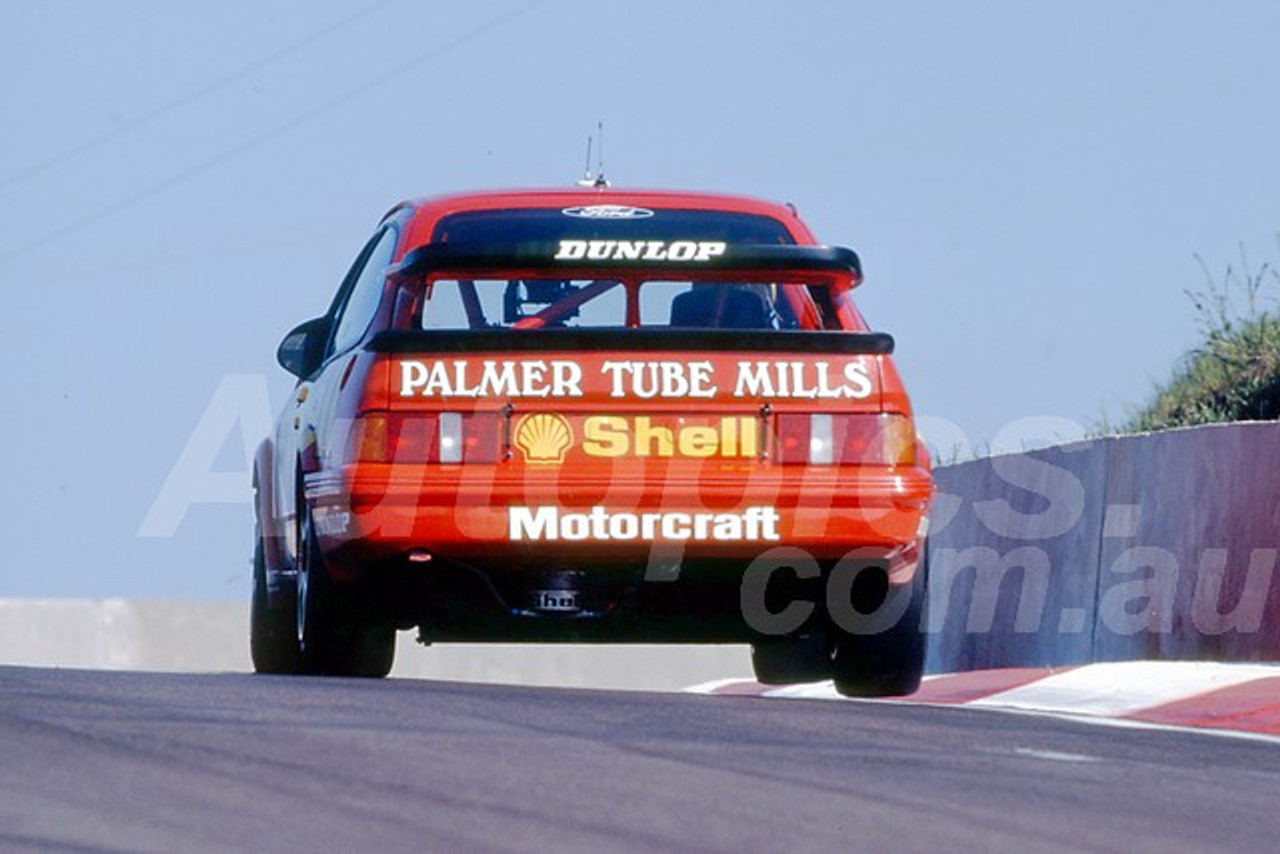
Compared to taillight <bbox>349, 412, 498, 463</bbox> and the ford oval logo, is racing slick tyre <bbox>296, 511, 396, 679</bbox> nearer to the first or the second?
taillight <bbox>349, 412, 498, 463</bbox>

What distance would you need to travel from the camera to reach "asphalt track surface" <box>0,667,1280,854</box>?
6379 mm

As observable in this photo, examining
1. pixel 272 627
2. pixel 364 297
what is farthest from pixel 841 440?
pixel 272 627

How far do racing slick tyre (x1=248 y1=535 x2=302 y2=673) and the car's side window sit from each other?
0.97 meters

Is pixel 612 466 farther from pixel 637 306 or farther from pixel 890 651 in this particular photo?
pixel 890 651

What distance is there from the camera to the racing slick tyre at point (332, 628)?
35.1ft

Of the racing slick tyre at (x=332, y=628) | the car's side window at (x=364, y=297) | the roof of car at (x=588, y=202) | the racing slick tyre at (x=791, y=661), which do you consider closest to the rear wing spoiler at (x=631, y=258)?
the car's side window at (x=364, y=297)

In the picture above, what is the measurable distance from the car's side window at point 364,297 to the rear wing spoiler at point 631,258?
23.5 inches

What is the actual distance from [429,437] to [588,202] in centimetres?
→ 137

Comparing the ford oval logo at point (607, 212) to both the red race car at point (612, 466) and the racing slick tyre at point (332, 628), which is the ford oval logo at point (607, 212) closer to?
the red race car at point (612, 466)

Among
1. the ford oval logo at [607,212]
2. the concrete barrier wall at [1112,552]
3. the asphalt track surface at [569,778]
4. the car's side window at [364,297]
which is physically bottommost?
the asphalt track surface at [569,778]

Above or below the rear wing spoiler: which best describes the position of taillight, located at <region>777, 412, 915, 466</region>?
below

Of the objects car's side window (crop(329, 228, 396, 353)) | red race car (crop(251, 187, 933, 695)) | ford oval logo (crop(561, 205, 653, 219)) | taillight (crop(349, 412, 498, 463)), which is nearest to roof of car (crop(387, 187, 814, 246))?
ford oval logo (crop(561, 205, 653, 219))


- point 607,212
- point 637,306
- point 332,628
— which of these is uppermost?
point 607,212

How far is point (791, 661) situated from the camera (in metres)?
Answer: 13.1
